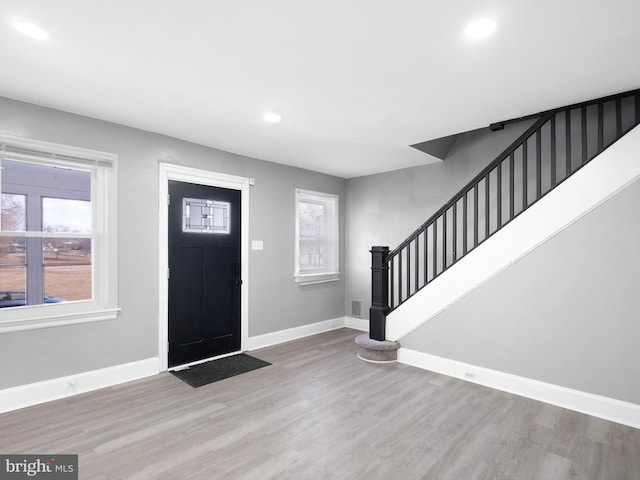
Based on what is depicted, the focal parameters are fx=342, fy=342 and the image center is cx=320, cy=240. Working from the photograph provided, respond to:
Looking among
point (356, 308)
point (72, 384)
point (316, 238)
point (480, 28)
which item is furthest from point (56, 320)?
point (356, 308)

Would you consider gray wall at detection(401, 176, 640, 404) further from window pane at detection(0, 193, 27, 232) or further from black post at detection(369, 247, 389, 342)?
window pane at detection(0, 193, 27, 232)

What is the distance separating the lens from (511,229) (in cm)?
328

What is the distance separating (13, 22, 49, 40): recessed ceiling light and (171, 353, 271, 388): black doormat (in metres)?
2.98

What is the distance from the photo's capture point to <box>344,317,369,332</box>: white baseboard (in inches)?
224

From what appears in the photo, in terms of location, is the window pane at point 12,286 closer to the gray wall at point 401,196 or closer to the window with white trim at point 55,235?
the window with white trim at point 55,235

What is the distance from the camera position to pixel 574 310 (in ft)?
9.70

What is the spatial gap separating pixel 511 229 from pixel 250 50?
2764 mm

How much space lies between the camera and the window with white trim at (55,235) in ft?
9.39

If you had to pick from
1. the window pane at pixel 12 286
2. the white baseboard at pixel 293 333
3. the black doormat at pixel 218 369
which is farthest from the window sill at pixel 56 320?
the white baseboard at pixel 293 333

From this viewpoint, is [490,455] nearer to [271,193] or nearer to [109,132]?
[271,193]

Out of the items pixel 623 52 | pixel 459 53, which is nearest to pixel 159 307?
pixel 459 53

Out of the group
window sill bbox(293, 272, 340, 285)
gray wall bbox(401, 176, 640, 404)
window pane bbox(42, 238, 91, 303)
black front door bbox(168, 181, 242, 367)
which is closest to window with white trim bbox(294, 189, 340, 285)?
window sill bbox(293, 272, 340, 285)

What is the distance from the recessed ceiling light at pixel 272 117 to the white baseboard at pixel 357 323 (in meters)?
3.67

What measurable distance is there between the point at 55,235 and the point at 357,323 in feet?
14.2
